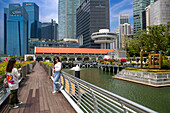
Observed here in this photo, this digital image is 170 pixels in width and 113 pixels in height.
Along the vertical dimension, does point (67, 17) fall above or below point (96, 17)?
above

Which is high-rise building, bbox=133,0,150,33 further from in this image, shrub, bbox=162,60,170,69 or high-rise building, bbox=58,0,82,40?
shrub, bbox=162,60,170,69

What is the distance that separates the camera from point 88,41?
391 ft

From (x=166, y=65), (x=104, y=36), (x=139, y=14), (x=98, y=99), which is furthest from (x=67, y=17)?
(x=98, y=99)

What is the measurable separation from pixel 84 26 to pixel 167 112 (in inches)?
4911

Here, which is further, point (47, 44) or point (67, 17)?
point (67, 17)

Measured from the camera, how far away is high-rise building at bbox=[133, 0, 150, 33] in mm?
133750

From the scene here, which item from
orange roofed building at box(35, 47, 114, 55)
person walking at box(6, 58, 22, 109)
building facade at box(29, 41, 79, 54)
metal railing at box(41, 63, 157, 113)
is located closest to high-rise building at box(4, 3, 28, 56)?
building facade at box(29, 41, 79, 54)

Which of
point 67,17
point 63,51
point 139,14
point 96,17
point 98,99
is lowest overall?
point 98,99

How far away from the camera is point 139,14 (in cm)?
13875

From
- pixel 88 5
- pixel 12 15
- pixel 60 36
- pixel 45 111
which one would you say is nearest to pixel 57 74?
pixel 45 111

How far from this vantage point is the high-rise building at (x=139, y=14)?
13375 cm

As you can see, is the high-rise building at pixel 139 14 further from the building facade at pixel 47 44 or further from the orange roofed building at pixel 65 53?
the orange roofed building at pixel 65 53

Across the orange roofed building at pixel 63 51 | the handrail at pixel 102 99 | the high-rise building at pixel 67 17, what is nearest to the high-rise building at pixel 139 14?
the orange roofed building at pixel 63 51

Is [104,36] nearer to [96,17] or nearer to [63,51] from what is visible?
[96,17]
